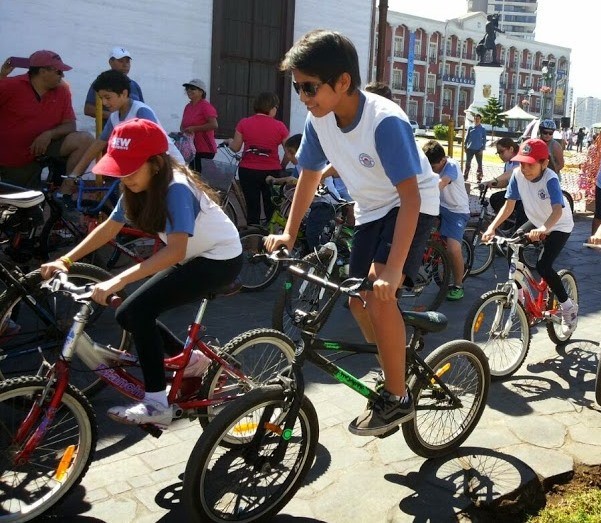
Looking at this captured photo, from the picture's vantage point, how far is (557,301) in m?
5.45

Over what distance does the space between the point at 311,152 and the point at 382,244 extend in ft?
1.85

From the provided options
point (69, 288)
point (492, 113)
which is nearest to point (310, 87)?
point (69, 288)

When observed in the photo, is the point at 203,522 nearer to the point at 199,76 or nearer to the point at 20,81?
the point at 20,81

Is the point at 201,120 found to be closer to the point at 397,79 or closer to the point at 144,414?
the point at 144,414

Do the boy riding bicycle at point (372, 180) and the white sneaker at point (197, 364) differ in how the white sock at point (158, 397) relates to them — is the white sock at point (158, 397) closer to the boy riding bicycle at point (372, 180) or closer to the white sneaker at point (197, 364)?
the white sneaker at point (197, 364)

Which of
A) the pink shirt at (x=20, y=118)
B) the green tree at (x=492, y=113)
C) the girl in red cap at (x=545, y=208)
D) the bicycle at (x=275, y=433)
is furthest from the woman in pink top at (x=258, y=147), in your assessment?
the green tree at (x=492, y=113)

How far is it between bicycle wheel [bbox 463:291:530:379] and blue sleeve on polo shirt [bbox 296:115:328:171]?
1915 millimetres

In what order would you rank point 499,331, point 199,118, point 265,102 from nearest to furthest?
1. point 499,331
2. point 265,102
3. point 199,118

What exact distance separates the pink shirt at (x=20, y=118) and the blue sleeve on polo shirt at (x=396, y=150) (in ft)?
13.6

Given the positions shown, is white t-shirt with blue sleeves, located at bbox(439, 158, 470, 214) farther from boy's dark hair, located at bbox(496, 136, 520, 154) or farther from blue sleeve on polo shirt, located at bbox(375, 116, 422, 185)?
blue sleeve on polo shirt, located at bbox(375, 116, 422, 185)

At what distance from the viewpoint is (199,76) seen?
10062 mm

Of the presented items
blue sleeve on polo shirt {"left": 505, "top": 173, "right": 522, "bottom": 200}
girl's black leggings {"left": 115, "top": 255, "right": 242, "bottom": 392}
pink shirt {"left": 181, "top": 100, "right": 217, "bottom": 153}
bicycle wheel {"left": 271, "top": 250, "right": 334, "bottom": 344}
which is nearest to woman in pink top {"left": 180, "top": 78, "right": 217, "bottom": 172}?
pink shirt {"left": 181, "top": 100, "right": 217, "bottom": 153}

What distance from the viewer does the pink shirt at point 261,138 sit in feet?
25.6

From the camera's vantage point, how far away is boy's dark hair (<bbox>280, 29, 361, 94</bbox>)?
2850mm
